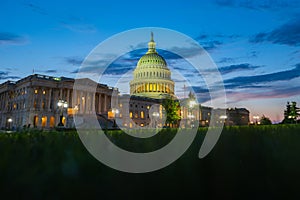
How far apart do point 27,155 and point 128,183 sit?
167cm

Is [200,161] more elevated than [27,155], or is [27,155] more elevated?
[27,155]

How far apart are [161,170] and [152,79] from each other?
110m

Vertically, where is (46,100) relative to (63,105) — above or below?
above

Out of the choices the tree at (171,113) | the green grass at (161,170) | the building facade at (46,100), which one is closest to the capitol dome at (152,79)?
the tree at (171,113)

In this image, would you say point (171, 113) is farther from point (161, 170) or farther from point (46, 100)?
point (161, 170)

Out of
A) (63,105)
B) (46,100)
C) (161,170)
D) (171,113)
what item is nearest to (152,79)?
(171,113)

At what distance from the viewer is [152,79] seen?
11438 centimetres

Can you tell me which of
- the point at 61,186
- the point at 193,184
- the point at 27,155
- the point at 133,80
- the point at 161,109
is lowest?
the point at 193,184

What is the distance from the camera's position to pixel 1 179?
289 cm

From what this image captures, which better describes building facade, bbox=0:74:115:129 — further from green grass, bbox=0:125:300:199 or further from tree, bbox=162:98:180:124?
green grass, bbox=0:125:300:199

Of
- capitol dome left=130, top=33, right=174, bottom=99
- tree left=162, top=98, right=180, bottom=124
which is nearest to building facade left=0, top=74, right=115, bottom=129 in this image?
tree left=162, top=98, right=180, bottom=124

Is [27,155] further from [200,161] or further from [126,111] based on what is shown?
[126,111]

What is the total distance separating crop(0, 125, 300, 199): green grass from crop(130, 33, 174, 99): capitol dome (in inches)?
4129

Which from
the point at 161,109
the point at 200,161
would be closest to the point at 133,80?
the point at 161,109
